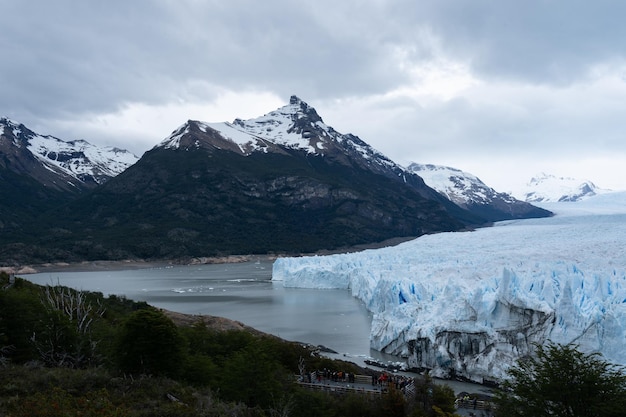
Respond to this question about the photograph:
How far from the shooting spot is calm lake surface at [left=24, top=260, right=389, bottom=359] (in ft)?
134

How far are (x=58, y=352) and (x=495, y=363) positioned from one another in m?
18.4

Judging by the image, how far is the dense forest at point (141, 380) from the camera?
11922 millimetres

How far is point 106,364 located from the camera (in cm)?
1925

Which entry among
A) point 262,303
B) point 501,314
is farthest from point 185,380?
point 262,303

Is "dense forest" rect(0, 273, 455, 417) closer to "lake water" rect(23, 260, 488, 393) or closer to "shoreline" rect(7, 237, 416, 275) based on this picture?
"lake water" rect(23, 260, 488, 393)

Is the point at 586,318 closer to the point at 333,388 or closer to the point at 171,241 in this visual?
the point at 333,388

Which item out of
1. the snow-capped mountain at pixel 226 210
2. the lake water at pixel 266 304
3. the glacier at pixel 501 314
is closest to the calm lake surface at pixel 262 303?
the lake water at pixel 266 304

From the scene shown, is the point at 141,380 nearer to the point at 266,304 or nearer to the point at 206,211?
the point at 266,304

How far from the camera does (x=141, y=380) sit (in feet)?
46.2

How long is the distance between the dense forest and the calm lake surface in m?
14.0

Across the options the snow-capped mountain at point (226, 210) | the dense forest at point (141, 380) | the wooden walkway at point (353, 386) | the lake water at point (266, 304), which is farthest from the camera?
the snow-capped mountain at point (226, 210)

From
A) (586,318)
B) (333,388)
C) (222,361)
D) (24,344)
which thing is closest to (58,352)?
(24,344)

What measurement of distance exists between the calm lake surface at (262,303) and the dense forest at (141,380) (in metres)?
14.0

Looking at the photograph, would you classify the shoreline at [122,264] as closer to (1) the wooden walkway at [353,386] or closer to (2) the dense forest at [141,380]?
(2) the dense forest at [141,380]
